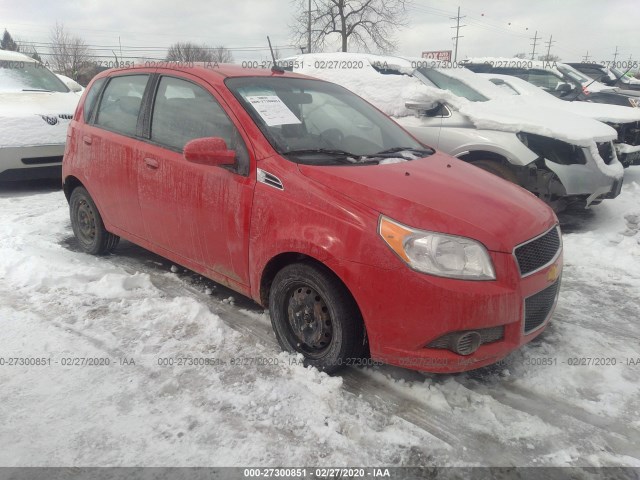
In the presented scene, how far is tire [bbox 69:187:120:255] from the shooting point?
14.5 feet

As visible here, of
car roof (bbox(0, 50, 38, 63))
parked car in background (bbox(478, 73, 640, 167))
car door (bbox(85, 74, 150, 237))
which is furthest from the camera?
car roof (bbox(0, 50, 38, 63))

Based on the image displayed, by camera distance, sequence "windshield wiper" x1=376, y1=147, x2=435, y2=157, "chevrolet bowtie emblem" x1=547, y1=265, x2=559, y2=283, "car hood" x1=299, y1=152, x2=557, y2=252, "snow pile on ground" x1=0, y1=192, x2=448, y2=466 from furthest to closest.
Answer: "windshield wiper" x1=376, y1=147, x2=435, y2=157 < "chevrolet bowtie emblem" x1=547, y1=265, x2=559, y2=283 < "car hood" x1=299, y1=152, x2=557, y2=252 < "snow pile on ground" x1=0, y1=192, x2=448, y2=466

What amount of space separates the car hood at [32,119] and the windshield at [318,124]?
445cm

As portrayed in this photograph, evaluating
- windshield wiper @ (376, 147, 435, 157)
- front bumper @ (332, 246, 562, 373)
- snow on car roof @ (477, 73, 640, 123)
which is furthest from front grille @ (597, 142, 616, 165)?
front bumper @ (332, 246, 562, 373)

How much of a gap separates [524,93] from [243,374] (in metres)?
7.26

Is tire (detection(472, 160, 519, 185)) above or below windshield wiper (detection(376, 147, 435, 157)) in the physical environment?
below

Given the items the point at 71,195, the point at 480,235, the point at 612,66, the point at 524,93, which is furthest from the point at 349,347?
the point at 612,66

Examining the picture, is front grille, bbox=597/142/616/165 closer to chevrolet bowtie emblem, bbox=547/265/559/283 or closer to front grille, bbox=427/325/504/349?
chevrolet bowtie emblem, bbox=547/265/559/283

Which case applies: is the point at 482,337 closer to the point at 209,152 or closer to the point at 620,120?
the point at 209,152

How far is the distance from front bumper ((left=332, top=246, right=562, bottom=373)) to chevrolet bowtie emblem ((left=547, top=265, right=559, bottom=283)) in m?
0.13

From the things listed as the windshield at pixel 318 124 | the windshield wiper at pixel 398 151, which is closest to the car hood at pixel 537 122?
the windshield at pixel 318 124

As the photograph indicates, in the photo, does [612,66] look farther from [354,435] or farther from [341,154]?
[354,435]

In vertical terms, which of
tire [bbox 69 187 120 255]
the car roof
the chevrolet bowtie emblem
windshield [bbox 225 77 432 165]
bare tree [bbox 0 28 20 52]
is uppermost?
bare tree [bbox 0 28 20 52]

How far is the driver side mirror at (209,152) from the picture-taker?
292cm
